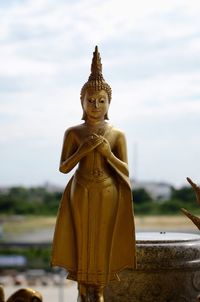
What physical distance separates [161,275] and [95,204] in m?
0.91

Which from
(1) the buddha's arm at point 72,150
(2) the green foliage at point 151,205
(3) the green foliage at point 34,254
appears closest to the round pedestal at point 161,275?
(1) the buddha's arm at point 72,150

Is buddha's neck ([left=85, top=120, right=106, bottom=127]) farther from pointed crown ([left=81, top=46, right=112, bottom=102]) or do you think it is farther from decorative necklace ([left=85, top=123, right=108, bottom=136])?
pointed crown ([left=81, top=46, right=112, bottom=102])

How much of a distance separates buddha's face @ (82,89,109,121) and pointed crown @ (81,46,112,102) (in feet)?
0.07

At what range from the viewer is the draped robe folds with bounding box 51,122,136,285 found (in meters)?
2.93

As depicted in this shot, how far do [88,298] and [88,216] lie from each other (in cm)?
37

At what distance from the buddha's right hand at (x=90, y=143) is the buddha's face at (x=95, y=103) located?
12 cm

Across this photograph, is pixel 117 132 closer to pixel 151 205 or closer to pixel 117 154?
pixel 117 154

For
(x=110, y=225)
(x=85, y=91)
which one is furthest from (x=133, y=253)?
(x=85, y=91)

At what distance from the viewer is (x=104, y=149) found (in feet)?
9.64

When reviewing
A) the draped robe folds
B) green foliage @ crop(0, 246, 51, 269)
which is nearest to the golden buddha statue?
the draped robe folds

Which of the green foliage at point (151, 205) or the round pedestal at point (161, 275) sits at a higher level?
the green foliage at point (151, 205)

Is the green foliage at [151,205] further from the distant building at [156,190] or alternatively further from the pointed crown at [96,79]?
the pointed crown at [96,79]

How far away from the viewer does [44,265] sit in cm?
1439

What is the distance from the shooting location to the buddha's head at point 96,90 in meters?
3.00
